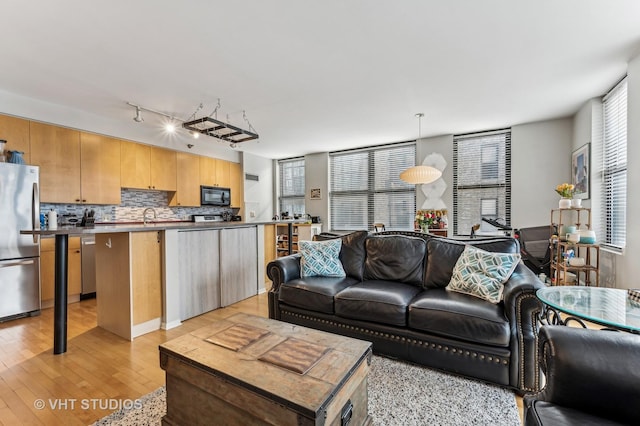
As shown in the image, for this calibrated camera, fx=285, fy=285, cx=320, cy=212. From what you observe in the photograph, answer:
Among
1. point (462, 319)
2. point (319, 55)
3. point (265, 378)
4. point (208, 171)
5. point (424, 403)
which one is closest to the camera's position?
point (265, 378)

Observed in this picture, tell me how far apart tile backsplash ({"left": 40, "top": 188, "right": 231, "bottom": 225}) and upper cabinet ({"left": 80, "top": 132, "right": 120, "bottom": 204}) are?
1.12ft

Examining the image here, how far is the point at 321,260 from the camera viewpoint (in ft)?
9.66

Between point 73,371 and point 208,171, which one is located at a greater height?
point 208,171

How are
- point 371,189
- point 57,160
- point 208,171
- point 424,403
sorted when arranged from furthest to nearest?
point 371,189
point 208,171
point 57,160
point 424,403

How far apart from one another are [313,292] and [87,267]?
3.46 m

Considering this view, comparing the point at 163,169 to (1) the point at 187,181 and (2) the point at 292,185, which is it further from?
(2) the point at 292,185

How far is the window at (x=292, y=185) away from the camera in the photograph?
7.27 metres

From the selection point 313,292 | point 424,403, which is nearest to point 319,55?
point 313,292

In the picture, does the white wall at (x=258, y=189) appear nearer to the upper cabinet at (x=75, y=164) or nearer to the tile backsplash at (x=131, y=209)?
the tile backsplash at (x=131, y=209)

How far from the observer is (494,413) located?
1.58 m

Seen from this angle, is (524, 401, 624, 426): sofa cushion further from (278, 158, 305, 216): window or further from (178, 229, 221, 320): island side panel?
(278, 158, 305, 216): window

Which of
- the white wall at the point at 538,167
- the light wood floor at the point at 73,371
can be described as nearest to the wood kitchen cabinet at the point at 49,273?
the light wood floor at the point at 73,371

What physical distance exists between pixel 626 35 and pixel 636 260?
6.50 feet

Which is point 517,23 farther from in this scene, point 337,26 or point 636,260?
point 636,260
